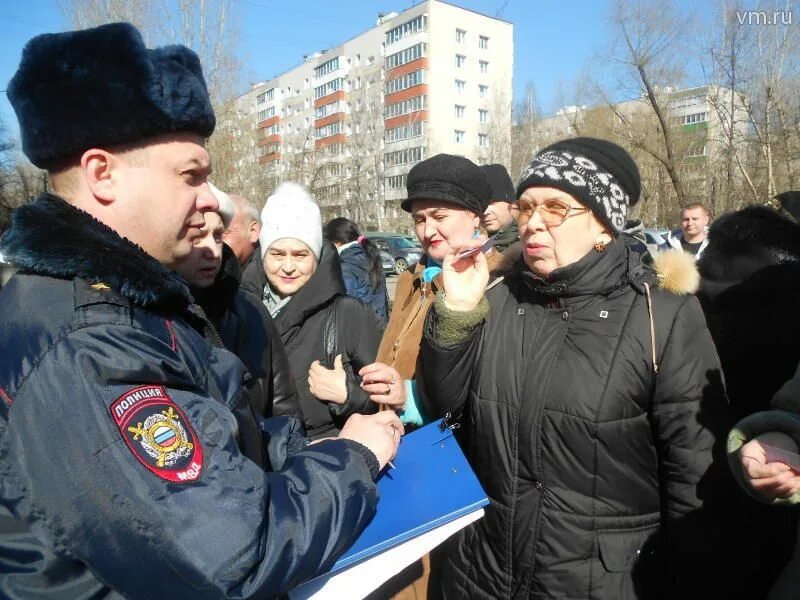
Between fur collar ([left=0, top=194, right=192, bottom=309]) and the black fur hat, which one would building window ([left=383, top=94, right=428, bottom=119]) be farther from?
fur collar ([left=0, top=194, right=192, bottom=309])

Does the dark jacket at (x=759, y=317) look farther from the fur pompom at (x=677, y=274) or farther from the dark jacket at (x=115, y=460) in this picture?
the dark jacket at (x=115, y=460)

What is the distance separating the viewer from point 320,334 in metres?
3.04

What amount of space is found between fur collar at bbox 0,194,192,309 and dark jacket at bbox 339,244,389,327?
472 centimetres

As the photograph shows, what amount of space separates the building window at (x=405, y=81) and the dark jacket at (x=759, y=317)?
2136 inches

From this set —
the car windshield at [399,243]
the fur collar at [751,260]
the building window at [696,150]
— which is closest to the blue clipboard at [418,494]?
the fur collar at [751,260]

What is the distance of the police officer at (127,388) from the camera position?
99cm

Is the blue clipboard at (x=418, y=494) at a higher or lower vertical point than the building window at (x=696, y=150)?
lower

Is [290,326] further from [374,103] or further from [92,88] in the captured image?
[374,103]

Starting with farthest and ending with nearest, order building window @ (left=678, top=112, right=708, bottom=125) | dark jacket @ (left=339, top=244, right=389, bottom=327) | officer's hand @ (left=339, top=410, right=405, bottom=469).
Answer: building window @ (left=678, top=112, right=708, bottom=125)
dark jacket @ (left=339, top=244, right=389, bottom=327)
officer's hand @ (left=339, top=410, right=405, bottom=469)

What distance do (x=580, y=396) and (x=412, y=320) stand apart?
2.94 ft

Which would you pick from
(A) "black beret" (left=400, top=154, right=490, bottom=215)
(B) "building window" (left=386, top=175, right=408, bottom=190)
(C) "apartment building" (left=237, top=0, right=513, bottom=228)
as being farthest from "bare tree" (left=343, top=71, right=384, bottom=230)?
(A) "black beret" (left=400, top=154, right=490, bottom=215)

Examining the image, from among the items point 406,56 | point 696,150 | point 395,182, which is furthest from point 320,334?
point 406,56

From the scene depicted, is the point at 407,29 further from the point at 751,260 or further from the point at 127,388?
the point at 127,388

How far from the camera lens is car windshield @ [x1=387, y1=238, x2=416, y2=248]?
85.7 feet
